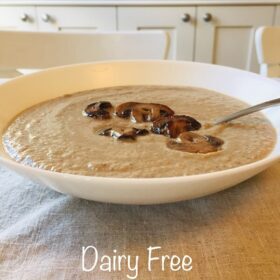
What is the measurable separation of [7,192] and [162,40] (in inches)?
36.4

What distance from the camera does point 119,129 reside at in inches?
27.0

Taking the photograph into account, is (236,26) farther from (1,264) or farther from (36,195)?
(1,264)

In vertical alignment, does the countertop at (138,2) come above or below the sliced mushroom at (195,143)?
below

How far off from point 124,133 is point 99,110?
144mm

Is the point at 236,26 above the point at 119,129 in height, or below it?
below

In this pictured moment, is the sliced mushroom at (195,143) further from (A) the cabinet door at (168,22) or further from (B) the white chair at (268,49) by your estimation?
(A) the cabinet door at (168,22)

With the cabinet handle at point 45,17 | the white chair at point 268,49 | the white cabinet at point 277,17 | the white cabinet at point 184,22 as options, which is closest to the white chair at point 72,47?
the white chair at point 268,49

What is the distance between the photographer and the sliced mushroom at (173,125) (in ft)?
2.19

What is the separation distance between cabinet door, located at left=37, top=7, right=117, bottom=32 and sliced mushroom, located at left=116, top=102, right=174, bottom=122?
5.45 ft

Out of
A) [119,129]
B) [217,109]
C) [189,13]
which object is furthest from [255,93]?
[189,13]

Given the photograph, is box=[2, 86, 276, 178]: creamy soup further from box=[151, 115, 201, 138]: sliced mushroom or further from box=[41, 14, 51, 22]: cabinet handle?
box=[41, 14, 51, 22]: cabinet handle

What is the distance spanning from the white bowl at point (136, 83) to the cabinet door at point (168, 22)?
1.37 m

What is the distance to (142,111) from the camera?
0.76m

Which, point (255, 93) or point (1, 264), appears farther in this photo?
point (255, 93)
